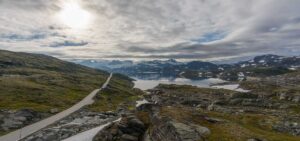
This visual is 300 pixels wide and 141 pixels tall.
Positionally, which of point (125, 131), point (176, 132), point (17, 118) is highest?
point (176, 132)

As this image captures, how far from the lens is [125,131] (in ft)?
218

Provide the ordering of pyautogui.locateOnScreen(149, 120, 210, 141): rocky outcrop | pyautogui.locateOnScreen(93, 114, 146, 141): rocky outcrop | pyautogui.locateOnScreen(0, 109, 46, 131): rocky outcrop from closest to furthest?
pyautogui.locateOnScreen(149, 120, 210, 141): rocky outcrop, pyautogui.locateOnScreen(93, 114, 146, 141): rocky outcrop, pyautogui.locateOnScreen(0, 109, 46, 131): rocky outcrop

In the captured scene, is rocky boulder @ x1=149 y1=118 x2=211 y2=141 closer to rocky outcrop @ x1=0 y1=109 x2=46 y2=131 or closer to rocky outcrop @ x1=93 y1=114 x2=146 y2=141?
rocky outcrop @ x1=93 y1=114 x2=146 y2=141

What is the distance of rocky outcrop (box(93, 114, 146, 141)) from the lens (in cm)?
6475

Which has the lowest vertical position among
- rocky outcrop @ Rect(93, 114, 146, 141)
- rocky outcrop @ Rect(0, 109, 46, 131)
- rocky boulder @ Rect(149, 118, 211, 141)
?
rocky outcrop @ Rect(0, 109, 46, 131)

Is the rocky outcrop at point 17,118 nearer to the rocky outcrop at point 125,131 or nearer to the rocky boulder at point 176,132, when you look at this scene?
the rocky outcrop at point 125,131

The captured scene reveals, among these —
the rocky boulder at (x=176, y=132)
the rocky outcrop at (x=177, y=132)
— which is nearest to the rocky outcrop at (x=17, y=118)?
the rocky boulder at (x=176, y=132)

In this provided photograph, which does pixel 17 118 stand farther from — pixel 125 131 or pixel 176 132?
pixel 176 132

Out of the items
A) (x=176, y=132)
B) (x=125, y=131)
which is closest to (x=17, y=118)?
(x=125, y=131)

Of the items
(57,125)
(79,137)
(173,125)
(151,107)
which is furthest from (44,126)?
(173,125)

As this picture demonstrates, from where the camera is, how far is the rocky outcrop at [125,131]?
6475cm

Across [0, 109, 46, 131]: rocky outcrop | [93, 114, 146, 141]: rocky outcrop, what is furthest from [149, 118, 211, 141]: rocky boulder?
[0, 109, 46, 131]: rocky outcrop

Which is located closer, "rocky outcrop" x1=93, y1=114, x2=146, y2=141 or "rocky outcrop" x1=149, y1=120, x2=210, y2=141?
"rocky outcrop" x1=149, y1=120, x2=210, y2=141

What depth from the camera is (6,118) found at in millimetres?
100062
